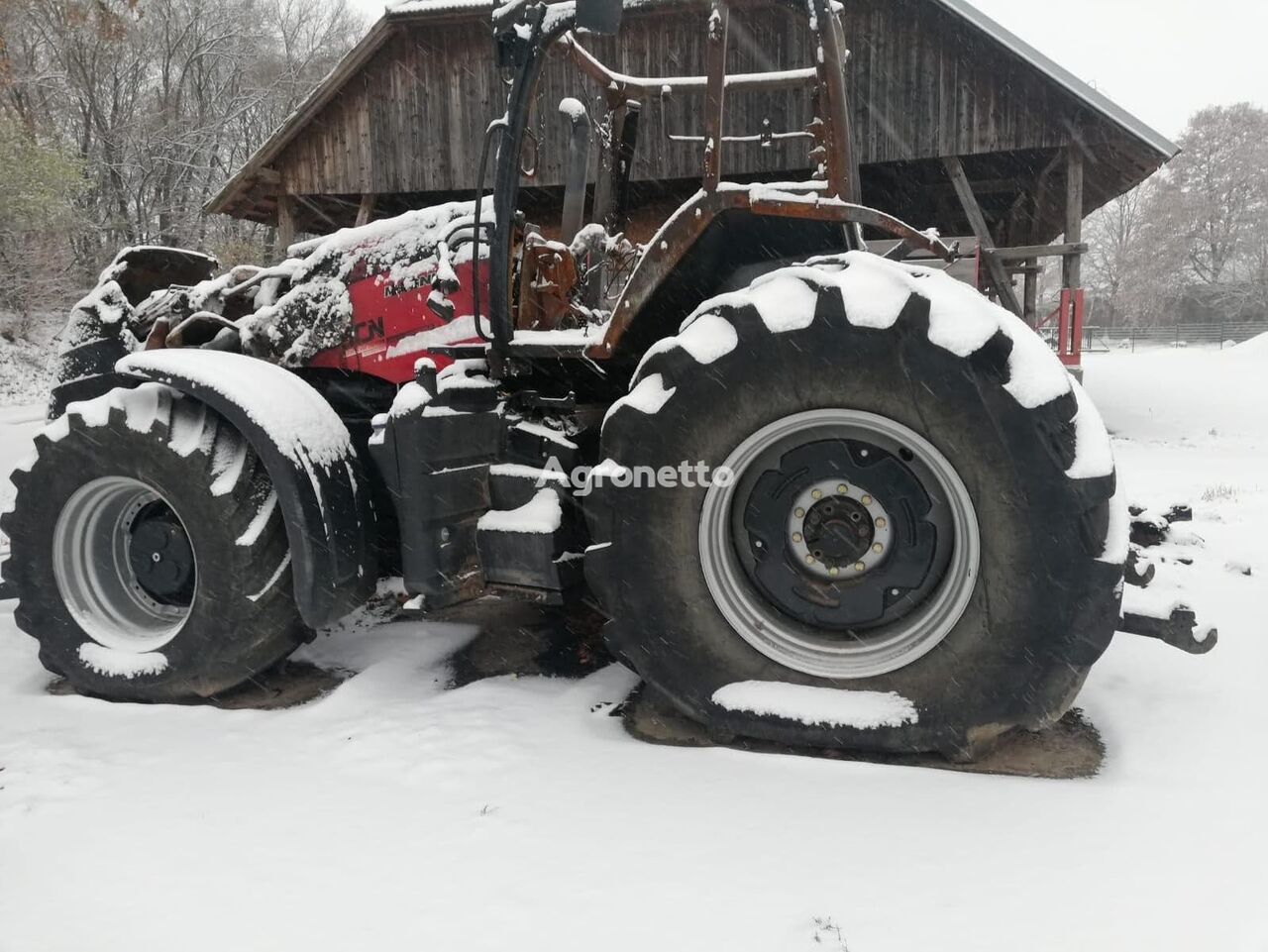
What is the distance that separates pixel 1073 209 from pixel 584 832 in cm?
1344

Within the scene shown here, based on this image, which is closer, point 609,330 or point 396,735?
point 396,735

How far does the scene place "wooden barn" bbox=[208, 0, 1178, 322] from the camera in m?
11.9

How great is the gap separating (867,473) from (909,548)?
10.5 inches

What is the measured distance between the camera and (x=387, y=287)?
12.3ft

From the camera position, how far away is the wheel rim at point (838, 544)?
255cm

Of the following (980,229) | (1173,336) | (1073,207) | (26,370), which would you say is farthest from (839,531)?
(1173,336)

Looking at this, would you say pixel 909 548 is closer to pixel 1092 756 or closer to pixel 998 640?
pixel 998 640

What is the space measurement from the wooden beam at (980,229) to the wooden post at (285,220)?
37.0 ft

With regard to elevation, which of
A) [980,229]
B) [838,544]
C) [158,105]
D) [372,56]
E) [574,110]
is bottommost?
[838,544]

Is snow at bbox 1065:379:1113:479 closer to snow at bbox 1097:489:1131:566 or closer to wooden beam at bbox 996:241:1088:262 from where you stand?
snow at bbox 1097:489:1131:566

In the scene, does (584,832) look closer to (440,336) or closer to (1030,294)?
(440,336)

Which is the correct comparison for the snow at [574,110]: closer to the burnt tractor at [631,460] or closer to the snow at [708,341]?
the burnt tractor at [631,460]

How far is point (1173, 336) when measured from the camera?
44.9 m

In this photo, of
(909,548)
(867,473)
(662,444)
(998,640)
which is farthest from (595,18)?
(998,640)
